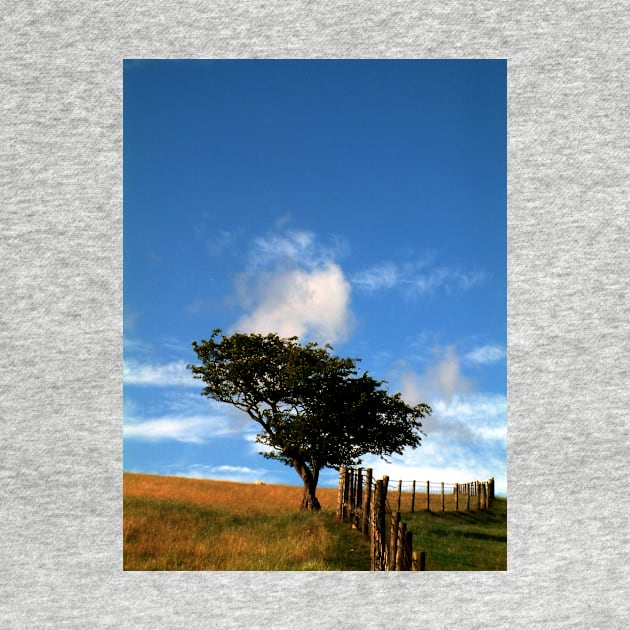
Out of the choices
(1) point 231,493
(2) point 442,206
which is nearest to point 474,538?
(1) point 231,493

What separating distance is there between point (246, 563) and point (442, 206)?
122 inches

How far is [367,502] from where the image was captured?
6.57 meters

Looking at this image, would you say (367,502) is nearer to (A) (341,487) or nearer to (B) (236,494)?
(A) (341,487)

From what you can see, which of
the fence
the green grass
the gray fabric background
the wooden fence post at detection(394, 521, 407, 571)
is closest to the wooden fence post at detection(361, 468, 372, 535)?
the fence

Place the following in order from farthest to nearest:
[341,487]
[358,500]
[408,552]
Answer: [341,487], [358,500], [408,552]

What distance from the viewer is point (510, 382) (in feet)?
16.8

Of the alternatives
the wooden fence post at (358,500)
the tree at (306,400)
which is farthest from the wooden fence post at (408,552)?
the wooden fence post at (358,500)

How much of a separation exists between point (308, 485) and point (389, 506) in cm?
96

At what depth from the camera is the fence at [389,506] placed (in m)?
5.09

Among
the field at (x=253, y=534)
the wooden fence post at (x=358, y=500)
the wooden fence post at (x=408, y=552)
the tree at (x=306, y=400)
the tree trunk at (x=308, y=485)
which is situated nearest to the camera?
the wooden fence post at (x=408, y=552)

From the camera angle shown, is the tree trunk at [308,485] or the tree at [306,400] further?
the tree trunk at [308,485]

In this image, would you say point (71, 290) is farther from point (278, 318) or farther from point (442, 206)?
point (442, 206)

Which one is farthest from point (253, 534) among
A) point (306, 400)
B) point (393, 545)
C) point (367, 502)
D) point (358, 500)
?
point (306, 400)

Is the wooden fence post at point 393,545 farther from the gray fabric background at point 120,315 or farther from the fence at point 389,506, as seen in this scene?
the gray fabric background at point 120,315
